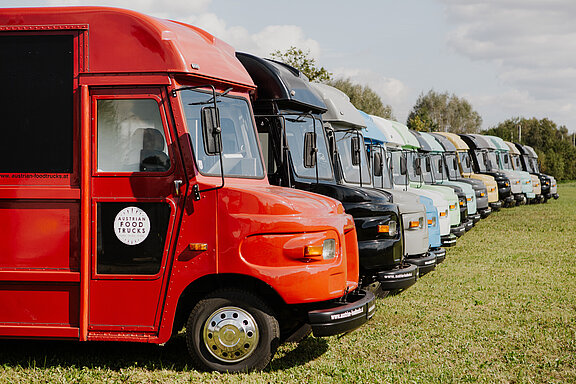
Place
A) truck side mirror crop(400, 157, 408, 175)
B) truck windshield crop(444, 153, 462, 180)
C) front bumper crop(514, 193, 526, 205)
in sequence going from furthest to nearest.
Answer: front bumper crop(514, 193, 526, 205) → truck windshield crop(444, 153, 462, 180) → truck side mirror crop(400, 157, 408, 175)

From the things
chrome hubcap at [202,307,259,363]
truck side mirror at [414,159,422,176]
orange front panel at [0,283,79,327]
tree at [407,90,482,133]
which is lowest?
chrome hubcap at [202,307,259,363]

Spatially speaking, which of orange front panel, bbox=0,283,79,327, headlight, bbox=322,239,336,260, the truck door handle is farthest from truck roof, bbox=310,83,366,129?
orange front panel, bbox=0,283,79,327

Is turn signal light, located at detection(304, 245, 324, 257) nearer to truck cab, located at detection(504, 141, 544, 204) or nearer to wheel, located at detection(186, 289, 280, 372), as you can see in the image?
wheel, located at detection(186, 289, 280, 372)

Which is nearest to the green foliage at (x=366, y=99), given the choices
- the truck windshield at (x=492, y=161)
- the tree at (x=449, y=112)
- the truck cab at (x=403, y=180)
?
the tree at (x=449, y=112)

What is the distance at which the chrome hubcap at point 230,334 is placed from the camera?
700 centimetres

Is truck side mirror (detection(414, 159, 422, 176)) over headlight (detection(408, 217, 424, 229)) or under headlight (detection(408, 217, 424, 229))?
over

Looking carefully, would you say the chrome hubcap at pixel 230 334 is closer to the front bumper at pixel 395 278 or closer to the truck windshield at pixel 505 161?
the front bumper at pixel 395 278

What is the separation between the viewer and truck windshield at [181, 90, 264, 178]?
7078 millimetres

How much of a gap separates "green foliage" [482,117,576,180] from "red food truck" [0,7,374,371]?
60.3m

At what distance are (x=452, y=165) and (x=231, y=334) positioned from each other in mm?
17926

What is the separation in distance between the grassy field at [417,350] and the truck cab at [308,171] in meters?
0.62

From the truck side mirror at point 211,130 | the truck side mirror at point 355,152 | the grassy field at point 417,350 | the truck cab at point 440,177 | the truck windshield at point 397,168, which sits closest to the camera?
the truck side mirror at point 211,130

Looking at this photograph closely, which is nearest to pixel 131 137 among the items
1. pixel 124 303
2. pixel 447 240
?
pixel 124 303

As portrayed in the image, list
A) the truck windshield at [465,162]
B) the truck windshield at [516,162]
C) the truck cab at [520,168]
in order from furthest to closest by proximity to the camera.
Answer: the truck windshield at [516,162] → the truck cab at [520,168] → the truck windshield at [465,162]
